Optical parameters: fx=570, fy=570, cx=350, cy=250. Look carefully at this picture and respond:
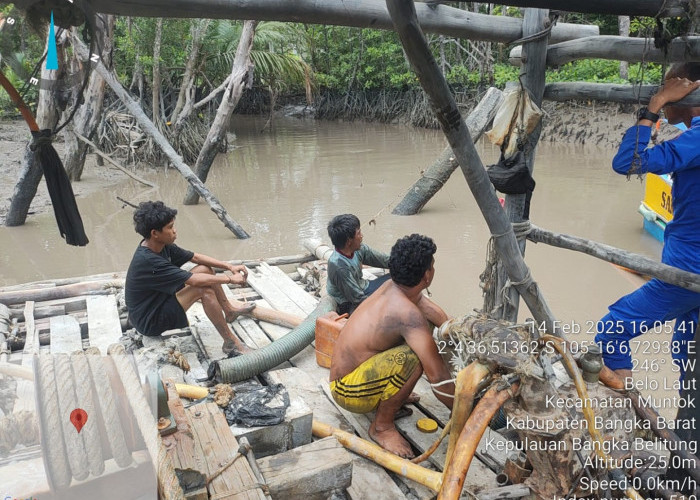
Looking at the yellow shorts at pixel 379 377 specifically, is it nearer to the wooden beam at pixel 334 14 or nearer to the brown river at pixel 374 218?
the wooden beam at pixel 334 14

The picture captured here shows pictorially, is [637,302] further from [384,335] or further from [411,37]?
[411,37]

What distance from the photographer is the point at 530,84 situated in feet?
8.63

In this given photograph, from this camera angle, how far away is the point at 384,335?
2590mm

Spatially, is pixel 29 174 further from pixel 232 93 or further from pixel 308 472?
pixel 308 472

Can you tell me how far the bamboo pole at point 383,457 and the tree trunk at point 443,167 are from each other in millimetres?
4534

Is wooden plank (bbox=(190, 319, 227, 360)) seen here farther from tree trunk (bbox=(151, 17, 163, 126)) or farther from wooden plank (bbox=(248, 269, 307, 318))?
tree trunk (bbox=(151, 17, 163, 126))

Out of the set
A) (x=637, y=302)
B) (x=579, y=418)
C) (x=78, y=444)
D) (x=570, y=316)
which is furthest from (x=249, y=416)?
(x=570, y=316)

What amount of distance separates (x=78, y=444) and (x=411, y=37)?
157 centimetres

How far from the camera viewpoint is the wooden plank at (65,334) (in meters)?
3.70

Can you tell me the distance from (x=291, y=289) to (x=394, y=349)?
2.27 metres

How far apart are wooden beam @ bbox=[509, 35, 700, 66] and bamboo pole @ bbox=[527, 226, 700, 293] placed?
86 centimetres

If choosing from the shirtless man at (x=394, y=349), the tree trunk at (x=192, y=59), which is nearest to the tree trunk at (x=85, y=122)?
the tree trunk at (x=192, y=59)

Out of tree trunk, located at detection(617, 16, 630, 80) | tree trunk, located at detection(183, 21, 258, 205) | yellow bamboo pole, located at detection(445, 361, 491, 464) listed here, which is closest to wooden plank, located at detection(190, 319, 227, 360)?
yellow bamboo pole, located at detection(445, 361, 491, 464)

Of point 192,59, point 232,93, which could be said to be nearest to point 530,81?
point 232,93
